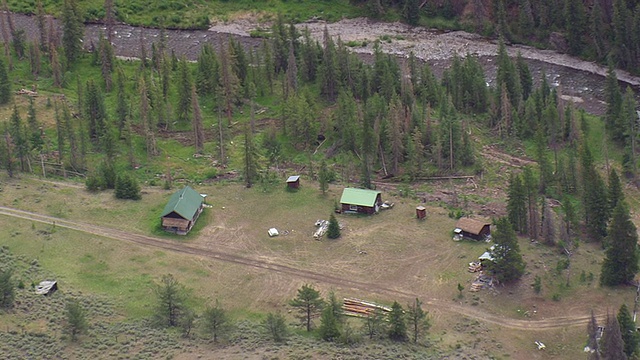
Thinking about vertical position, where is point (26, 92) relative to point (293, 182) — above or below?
above

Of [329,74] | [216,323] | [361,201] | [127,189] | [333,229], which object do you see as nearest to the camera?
[216,323]

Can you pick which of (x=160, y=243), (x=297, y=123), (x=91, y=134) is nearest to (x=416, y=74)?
(x=297, y=123)

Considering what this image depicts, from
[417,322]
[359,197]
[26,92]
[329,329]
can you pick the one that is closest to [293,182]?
[359,197]

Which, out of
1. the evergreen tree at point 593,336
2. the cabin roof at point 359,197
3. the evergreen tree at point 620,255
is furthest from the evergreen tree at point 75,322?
the evergreen tree at point 620,255

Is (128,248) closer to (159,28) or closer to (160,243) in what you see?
(160,243)

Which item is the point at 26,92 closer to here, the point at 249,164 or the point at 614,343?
the point at 249,164

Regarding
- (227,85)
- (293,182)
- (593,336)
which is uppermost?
(227,85)
